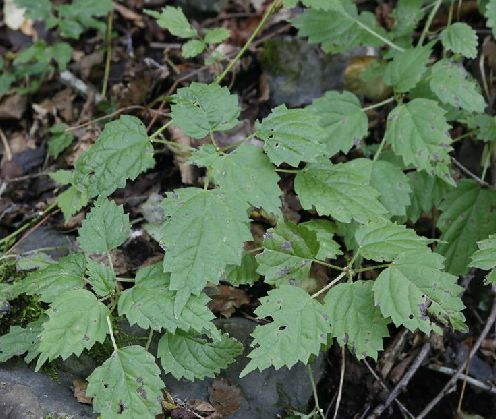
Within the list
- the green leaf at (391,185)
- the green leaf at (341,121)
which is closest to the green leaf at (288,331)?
the green leaf at (391,185)

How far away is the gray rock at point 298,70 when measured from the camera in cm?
364

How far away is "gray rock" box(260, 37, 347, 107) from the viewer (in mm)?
3641

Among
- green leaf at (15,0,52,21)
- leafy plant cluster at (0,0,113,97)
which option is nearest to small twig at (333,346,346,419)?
leafy plant cluster at (0,0,113,97)

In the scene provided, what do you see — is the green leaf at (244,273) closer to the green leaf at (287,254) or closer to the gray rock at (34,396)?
the green leaf at (287,254)

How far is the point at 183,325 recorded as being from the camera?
6.93ft

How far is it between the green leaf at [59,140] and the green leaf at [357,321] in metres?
2.08

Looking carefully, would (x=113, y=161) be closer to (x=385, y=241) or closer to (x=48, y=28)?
(x=385, y=241)

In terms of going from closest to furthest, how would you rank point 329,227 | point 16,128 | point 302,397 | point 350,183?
point 350,183 < point 302,397 < point 329,227 < point 16,128

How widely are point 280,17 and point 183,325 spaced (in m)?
2.65

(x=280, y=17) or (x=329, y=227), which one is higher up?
(x=280, y=17)

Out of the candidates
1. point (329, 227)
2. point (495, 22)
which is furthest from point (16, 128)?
point (495, 22)

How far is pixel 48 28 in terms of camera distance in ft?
12.7

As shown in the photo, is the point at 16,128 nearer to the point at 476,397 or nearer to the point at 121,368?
the point at 121,368

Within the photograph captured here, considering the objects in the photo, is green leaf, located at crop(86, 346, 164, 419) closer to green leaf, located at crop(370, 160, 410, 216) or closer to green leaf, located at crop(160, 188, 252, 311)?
Answer: green leaf, located at crop(160, 188, 252, 311)
